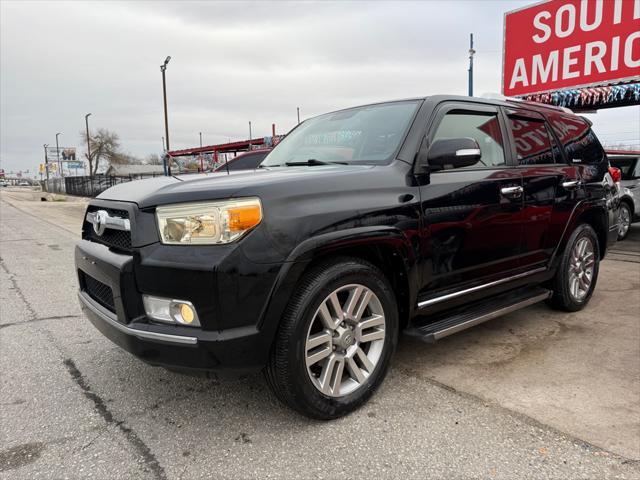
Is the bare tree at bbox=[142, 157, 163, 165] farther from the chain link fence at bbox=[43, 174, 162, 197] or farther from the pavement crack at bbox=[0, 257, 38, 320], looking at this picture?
the pavement crack at bbox=[0, 257, 38, 320]

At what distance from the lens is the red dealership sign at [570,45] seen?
9.44 m

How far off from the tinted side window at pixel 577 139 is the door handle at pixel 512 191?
3.59 ft

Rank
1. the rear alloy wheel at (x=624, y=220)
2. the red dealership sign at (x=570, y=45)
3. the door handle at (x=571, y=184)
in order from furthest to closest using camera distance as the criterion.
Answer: the red dealership sign at (x=570, y=45) → the rear alloy wheel at (x=624, y=220) → the door handle at (x=571, y=184)

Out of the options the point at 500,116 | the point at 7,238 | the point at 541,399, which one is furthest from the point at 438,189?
the point at 7,238

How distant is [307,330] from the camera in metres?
2.41

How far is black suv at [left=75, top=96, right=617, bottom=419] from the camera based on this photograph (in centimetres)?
222

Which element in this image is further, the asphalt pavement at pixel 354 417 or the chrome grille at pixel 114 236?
the chrome grille at pixel 114 236

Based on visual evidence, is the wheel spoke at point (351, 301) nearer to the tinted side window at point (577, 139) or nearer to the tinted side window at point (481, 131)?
the tinted side window at point (481, 131)

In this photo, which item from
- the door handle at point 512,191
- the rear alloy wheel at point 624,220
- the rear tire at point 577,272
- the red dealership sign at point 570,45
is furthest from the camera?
the red dealership sign at point 570,45

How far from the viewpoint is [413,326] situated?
3.07 m

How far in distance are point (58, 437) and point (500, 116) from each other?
3.68 meters

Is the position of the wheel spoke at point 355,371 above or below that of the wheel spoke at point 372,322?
below

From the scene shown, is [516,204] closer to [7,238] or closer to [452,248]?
[452,248]

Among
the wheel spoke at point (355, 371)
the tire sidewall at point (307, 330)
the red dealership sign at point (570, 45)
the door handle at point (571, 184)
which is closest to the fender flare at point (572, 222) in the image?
the door handle at point (571, 184)
